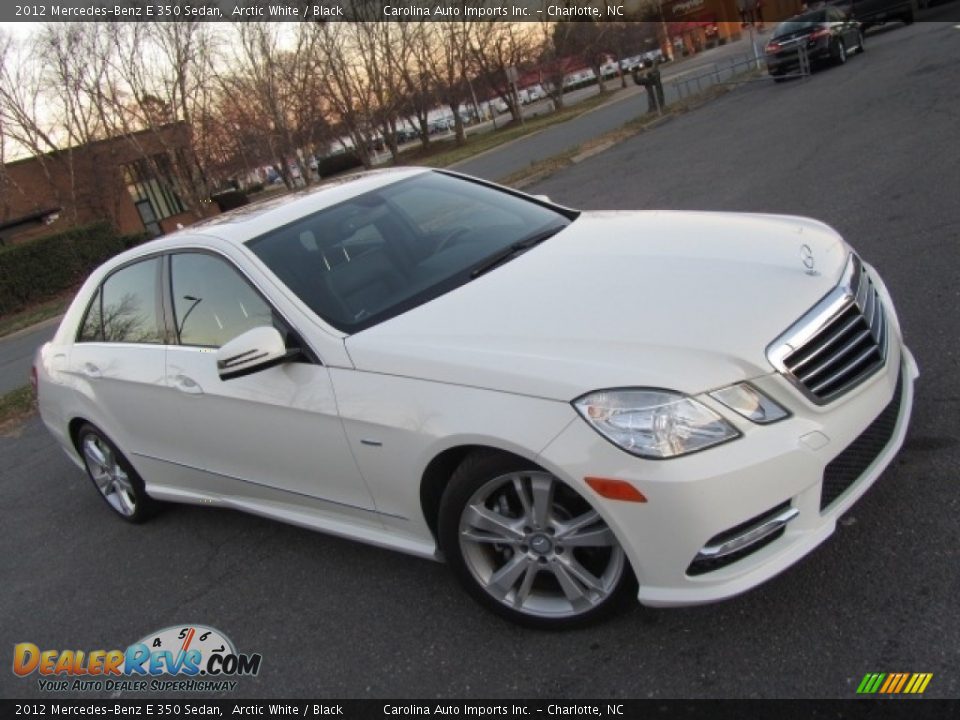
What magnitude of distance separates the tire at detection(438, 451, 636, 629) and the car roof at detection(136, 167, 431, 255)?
1717 millimetres

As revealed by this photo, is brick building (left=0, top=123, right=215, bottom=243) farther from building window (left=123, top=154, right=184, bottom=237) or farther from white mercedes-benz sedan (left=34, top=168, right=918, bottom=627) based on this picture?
white mercedes-benz sedan (left=34, top=168, right=918, bottom=627)

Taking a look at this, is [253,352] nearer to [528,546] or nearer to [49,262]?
[528,546]

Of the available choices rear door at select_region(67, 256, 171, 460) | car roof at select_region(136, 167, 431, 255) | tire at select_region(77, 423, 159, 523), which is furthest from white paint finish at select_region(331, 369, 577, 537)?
tire at select_region(77, 423, 159, 523)

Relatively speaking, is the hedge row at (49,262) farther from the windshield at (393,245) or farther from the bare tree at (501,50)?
the bare tree at (501,50)

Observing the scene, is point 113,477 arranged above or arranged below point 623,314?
below

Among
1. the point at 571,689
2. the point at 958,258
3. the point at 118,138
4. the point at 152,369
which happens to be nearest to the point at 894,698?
the point at 571,689

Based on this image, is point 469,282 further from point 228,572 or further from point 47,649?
point 47,649

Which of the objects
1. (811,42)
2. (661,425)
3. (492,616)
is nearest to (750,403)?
(661,425)

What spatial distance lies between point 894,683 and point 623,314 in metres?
1.39

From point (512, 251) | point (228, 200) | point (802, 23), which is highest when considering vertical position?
point (512, 251)

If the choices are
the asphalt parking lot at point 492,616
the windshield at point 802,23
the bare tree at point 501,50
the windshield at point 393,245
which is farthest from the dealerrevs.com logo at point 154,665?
the bare tree at point 501,50

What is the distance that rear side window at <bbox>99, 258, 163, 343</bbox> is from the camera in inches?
170

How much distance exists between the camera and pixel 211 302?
3.94 metres

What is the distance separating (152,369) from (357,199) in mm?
1350
